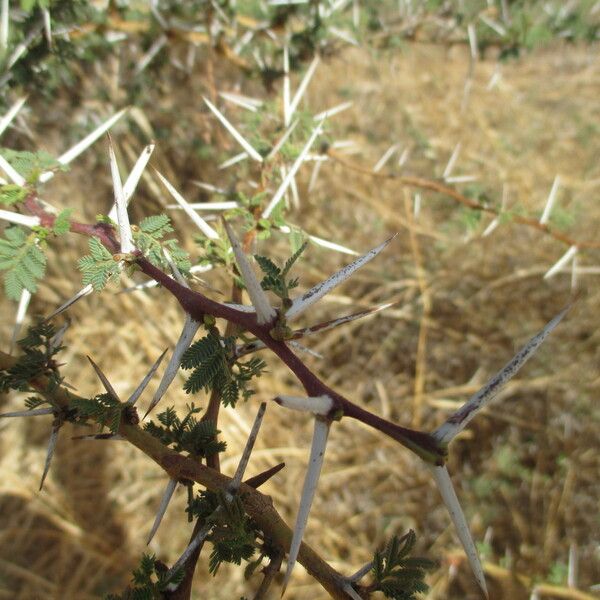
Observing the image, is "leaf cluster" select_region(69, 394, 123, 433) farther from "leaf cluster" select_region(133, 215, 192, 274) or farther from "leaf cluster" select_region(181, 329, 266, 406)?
"leaf cluster" select_region(133, 215, 192, 274)

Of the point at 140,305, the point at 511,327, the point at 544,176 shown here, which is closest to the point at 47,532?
the point at 140,305

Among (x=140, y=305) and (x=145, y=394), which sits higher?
(x=140, y=305)

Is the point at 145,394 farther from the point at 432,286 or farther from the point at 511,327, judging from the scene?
the point at 511,327

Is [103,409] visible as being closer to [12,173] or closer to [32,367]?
[32,367]

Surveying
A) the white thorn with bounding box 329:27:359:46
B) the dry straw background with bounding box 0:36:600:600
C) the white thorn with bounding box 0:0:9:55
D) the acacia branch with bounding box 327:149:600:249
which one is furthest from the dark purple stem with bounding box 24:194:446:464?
the white thorn with bounding box 329:27:359:46

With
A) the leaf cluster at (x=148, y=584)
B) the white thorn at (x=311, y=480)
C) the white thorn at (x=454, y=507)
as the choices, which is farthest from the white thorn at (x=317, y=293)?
→ the leaf cluster at (x=148, y=584)

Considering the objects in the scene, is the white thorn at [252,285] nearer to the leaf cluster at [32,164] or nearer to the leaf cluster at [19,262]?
the leaf cluster at [19,262]
